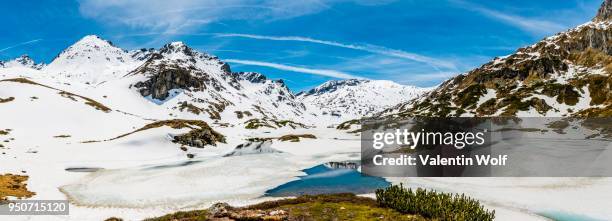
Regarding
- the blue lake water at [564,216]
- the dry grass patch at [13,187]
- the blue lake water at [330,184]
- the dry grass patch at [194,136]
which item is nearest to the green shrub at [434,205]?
the blue lake water at [564,216]

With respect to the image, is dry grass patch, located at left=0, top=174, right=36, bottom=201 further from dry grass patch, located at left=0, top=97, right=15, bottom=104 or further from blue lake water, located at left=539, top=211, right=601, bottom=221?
dry grass patch, located at left=0, top=97, right=15, bottom=104

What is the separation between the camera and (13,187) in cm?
4956

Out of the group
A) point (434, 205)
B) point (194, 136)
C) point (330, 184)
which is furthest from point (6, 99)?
point (434, 205)

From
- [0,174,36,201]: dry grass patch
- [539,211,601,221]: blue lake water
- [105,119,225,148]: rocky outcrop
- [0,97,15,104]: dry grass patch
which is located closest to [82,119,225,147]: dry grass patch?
[105,119,225,148]: rocky outcrop

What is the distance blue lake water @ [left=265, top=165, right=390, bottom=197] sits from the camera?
53000 mm

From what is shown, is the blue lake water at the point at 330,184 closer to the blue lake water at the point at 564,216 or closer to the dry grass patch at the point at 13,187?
the blue lake water at the point at 564,216

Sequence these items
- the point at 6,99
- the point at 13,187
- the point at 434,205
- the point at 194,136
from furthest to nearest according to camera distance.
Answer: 1. the point at 6,99
2. the point at 194,136
3. the point at 13,187
4. the point at 434,205

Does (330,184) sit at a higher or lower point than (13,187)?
lower

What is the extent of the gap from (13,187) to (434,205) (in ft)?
153

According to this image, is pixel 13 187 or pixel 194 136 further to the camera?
pixel 194 136

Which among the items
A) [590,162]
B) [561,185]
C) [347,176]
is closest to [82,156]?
[347,176]

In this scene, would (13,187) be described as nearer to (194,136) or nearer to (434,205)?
(434,205)

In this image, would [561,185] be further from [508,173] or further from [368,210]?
[368,210]

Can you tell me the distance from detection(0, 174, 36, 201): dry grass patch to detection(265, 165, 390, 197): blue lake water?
2672 cm
